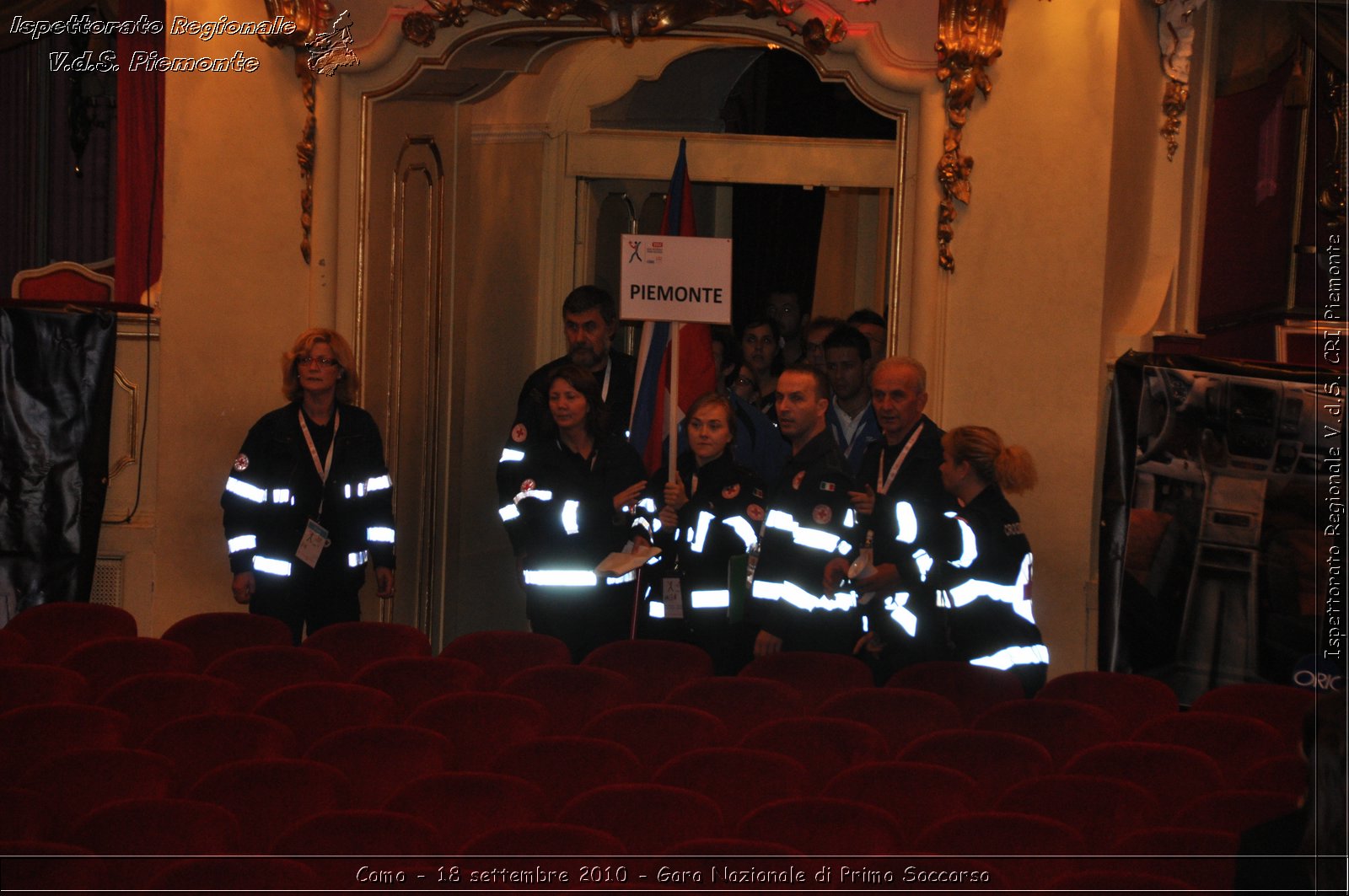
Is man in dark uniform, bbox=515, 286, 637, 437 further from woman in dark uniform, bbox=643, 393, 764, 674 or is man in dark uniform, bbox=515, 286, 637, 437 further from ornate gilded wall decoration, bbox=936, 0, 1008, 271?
ornate gilded wall decoration, bbox=936, 0, 1008, 271

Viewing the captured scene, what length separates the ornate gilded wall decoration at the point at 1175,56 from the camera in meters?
6.77

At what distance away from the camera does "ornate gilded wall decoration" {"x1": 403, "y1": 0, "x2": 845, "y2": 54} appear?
668 cm

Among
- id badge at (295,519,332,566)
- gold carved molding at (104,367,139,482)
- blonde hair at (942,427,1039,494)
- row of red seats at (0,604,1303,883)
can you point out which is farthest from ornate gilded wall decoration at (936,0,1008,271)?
gold carved molding at (104,367,139,482)

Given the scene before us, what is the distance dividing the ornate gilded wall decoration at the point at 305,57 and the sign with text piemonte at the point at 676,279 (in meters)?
1.69

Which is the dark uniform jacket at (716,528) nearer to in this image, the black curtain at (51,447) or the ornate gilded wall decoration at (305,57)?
the ornate gilded wall decoration at (305,57)

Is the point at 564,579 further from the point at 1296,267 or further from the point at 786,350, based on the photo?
the point at 1296,267

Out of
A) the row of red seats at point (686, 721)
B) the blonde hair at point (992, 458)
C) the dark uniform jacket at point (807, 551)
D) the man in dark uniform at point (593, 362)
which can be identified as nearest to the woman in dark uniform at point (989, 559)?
the blonde hair at point (992, 458)

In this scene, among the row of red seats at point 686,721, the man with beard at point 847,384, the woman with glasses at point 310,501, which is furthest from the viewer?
the man with beard at point 847,384

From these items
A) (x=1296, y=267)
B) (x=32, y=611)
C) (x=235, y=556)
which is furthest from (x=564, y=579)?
(x=1296, y=267)

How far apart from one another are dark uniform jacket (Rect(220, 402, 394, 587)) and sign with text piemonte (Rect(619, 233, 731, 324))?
1268mm

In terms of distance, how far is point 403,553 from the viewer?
7711 millimetres

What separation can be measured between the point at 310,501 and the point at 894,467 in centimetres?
241

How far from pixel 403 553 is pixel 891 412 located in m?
2.96

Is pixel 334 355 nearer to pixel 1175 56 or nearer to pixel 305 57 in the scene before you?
pixel 305 57
